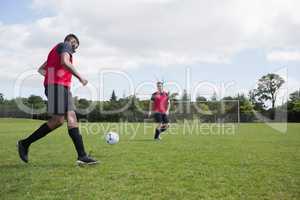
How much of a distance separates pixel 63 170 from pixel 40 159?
152 cm

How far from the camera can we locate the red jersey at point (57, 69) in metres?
5.42

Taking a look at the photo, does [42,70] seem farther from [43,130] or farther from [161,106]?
[161,106]

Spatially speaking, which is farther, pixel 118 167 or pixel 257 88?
pixel 257 88

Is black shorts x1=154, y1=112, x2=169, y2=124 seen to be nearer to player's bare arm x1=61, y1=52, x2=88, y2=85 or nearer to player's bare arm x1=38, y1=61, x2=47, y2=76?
player's bare arm x1=38, y1=61, x2=47, y2=76

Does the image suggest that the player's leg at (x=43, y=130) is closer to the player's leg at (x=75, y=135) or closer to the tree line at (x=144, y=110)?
the player's leg at (x=75, y=135)

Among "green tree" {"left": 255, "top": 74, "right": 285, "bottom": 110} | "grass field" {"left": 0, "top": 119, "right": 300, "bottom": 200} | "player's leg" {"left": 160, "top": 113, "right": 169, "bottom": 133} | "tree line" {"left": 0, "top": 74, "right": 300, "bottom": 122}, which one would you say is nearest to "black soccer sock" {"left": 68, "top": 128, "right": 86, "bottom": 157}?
"grass field" {"left": 0, "top": 119, "right": 300, "bottom": 200}

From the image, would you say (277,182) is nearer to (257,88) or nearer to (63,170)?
(63,170)

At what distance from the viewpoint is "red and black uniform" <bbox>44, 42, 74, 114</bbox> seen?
17.6 feet

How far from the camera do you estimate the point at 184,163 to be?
590 cm

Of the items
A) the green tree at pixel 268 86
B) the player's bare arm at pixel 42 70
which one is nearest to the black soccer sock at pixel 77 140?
the player's bare arm at pixel 42 70

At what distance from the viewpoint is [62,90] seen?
17.7 feet

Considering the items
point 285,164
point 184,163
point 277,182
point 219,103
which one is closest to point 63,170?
point 184,163

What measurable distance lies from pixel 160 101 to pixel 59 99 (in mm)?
7940

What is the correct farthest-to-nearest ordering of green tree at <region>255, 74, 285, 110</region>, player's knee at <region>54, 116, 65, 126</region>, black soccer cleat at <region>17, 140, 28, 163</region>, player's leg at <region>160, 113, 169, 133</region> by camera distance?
green tree at <region>255, 74, 285, 110</region>
player's leg at <region>160, 113, 169, 133</region>
black soccer cleat at <region>17, 140, 28, 163</region>
player's knee at <region>54, 116, 65, 126</region>
